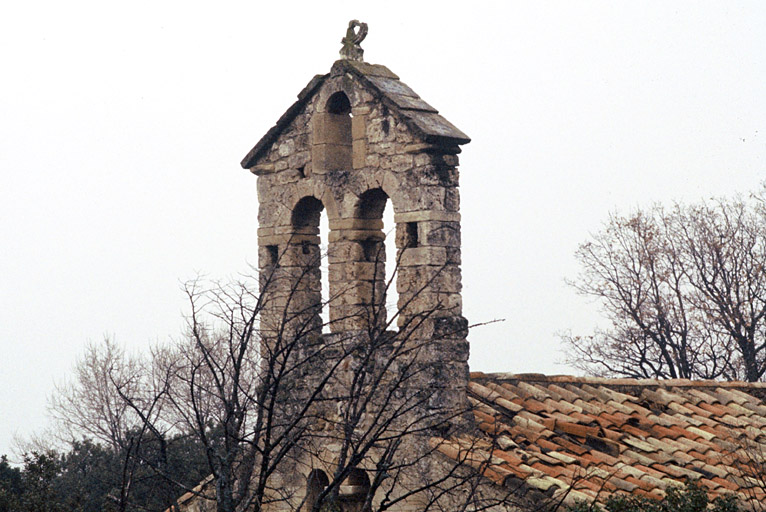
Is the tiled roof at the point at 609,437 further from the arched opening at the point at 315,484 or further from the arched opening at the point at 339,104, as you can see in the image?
the arched opening at the point at 339,104

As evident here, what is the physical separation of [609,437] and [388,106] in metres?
3.51

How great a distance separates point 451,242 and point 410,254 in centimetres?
36

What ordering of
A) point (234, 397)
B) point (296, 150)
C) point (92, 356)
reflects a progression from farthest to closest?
point (92, 356) → point (296, 150) → point (234, 397)

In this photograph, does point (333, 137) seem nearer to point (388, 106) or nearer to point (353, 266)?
point (388, 106)

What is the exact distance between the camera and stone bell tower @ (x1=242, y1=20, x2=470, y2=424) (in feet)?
31.3

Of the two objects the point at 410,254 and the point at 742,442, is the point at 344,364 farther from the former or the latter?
the point at 742,442

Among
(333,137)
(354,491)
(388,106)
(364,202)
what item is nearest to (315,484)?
(354,491)

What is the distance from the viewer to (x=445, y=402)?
9.45 metres

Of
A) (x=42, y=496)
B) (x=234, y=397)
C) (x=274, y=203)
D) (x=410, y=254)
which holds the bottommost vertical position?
(x=42, y=496)

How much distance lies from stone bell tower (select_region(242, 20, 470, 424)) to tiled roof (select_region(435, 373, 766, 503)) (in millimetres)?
657

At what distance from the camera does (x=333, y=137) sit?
1052 cm

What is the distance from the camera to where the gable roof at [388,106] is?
960 centimetres

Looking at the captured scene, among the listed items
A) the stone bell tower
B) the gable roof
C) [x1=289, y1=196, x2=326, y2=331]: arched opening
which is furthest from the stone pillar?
the gable roof

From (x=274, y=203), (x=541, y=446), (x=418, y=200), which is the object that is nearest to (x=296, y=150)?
(x=274, y=203)
